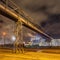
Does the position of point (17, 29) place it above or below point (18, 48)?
above

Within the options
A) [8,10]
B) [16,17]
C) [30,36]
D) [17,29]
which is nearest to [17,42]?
[17,29]

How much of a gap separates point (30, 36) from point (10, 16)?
232 ft

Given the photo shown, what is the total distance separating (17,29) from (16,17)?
1.85m

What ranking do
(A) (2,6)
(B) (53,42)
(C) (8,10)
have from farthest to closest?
(B) (53,42) < (C) (8,10) < (A) (2,6)

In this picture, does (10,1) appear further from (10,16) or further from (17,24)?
(17,24)

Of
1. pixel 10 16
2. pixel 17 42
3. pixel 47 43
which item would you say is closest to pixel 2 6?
pixel 10 16

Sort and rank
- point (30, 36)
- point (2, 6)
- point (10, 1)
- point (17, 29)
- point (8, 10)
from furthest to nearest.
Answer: point (30, 36)
point (17, 29)
point (10, 1)
point (8, 10)
point (2, 6)

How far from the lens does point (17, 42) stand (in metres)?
17.5

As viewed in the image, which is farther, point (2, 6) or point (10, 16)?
point (10, 16)

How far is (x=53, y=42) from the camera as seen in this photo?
55125mm

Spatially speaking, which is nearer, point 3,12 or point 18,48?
point 3,12

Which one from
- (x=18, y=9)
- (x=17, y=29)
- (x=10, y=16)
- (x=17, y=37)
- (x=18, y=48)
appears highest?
(x=18, y=9)

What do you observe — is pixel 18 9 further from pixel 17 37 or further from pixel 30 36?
pixel 30 36

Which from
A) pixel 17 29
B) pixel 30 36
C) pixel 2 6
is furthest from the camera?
pixel 30 36
